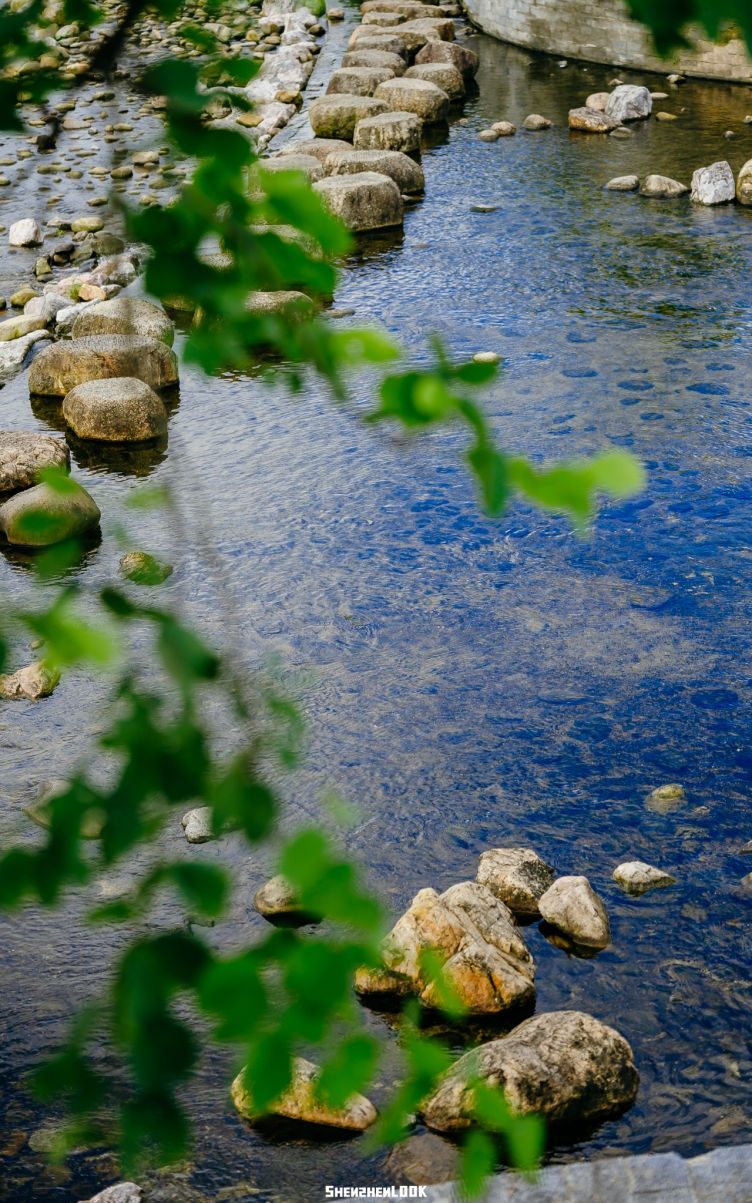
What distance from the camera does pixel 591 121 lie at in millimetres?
13484

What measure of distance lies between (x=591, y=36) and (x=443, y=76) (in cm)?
253

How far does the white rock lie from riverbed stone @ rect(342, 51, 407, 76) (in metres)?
5.69

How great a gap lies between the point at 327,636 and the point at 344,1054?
472 cm

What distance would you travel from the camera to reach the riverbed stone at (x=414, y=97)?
14.2 meters

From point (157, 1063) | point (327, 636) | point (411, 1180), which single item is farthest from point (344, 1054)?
point (327, 636)

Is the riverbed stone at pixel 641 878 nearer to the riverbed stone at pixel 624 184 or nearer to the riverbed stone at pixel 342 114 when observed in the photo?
the riverbed stone at pixel 624 184

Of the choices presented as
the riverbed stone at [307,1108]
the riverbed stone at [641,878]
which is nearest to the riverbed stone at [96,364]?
the riverbed stone at [641,878]

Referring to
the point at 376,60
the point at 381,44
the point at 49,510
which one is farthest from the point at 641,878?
the point at 381,44

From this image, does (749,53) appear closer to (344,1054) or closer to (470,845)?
(344,1054)

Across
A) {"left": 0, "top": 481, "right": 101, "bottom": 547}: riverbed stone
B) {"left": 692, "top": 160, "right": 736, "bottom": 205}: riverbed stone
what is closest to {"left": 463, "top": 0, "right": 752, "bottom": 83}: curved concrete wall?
{"left": 692, "top": 160, "right": 736, "bottom": 205}: riverbed stone

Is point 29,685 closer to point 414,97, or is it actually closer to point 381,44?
point 414,97

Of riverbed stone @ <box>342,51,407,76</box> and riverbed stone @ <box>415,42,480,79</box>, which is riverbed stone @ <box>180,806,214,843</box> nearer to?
riverbed stone @ <box>342,51,407,76</box>

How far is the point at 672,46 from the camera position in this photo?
4.05 feet

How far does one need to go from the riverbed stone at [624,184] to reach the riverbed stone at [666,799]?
852 cm
